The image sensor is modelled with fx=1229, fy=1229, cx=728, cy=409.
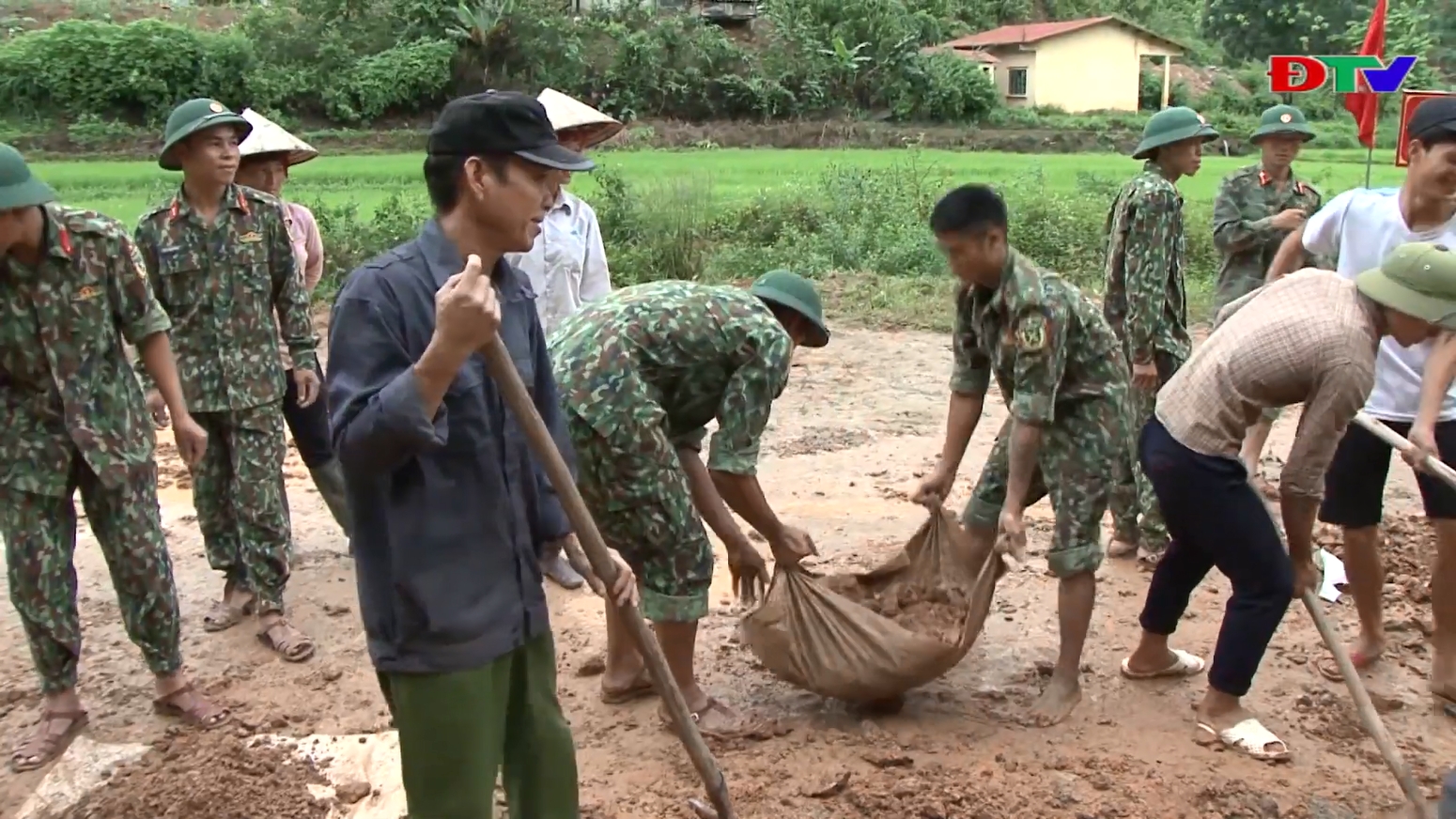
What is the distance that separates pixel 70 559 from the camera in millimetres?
3535

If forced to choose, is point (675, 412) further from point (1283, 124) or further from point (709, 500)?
point (1283, 124)

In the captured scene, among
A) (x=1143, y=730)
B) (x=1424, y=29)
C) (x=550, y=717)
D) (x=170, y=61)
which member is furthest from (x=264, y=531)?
(x=1424, y=29)

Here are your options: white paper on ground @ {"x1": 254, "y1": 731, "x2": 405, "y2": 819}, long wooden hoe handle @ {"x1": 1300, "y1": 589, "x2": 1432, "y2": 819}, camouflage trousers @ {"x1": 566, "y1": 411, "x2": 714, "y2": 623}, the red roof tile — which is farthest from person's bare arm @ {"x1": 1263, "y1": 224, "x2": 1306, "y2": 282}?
the red roof tile

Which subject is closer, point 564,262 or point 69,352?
point 69,352

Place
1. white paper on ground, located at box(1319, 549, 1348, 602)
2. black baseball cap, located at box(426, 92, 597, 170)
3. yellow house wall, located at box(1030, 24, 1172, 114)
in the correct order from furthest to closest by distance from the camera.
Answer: yellow house wall, located at box(1030, 24, 1172, 114) < white paper on ground, located at box(1319, 549, 1348, 602) < black baseball cap, located at box(426, 92, 597, 170)

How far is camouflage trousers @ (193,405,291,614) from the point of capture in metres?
4.20

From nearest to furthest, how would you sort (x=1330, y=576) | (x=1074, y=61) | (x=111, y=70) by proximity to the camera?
(x=1330, y=576)
(x=111, y=70)
(x=1074, y=61)

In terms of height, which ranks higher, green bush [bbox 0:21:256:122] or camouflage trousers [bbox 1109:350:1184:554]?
green bush [bbox 0:21:256:122]

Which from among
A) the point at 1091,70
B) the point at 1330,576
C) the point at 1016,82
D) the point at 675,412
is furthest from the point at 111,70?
the point at 1091,70

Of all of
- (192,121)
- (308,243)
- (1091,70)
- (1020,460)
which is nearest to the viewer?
(1020,460)

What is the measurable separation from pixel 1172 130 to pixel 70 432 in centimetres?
390

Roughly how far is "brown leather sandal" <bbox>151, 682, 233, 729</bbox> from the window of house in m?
36.5

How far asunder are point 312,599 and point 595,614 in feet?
3.66

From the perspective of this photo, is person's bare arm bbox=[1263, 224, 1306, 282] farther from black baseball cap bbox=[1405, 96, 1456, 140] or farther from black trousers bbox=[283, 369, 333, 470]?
black trousers bbox=[283, 369, 333, 470]
